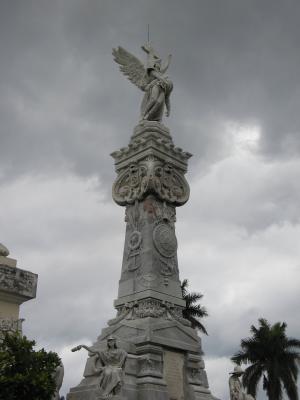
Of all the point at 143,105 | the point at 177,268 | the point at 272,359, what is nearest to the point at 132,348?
the point at 177,268

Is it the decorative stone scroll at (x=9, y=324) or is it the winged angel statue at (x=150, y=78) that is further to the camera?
the winged angel statue at (x=150, y=78)

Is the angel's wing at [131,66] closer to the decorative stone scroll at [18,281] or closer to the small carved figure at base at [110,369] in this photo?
the small carved figure at base at [110,369]

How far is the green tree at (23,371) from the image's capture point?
7512 mm

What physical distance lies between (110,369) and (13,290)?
301 inches

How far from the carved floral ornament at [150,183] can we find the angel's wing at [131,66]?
14.6ft

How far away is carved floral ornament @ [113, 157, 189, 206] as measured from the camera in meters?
18.6

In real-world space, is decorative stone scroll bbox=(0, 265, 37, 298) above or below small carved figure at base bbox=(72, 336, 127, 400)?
below

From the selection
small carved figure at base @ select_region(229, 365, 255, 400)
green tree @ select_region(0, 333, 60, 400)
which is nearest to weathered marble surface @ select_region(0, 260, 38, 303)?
green tree @ select_region(0, 333, 60, 400)

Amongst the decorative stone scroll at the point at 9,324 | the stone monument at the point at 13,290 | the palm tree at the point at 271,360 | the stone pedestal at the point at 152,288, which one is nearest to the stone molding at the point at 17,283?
the stone monument at the point at 13,290

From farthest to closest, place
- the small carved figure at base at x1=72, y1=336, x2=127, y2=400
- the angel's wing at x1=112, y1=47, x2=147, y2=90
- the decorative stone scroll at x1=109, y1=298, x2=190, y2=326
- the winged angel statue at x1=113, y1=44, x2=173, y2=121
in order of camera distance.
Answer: the angel's wing at x1=112, y1=47, x2=147, y2=90 < the winged angel statue at x1=113, y1=44, x2=173, y2=121 < the decorative stone scroll at x1=109, y1=298, x2=190, y2=326 < the small carved figure at base at x1=72, y1=336, x2=127, y2=400

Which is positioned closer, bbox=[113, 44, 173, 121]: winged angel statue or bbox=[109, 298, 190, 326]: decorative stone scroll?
bbox=[109, 298, 190, 326]: decorative stone scroll

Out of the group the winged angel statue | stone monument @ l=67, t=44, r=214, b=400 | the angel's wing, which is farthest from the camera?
the angel's wing

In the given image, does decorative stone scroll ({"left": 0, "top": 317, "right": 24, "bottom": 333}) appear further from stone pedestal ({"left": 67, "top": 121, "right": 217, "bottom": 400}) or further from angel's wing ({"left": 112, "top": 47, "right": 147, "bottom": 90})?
angel's wing ({"left": 112, "top": 47, "right": 147, "bottom": 90})

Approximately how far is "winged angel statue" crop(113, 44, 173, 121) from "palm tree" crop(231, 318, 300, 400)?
21303 mm
